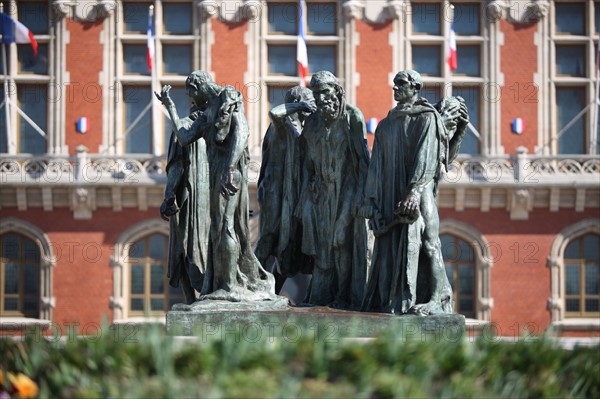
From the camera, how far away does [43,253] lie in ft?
103

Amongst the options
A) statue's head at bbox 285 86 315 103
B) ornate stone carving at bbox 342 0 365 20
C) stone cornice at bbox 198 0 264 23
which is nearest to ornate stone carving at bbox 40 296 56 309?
stone cornice at bbox 198 0 264 23

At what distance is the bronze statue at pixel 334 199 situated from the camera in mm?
11578

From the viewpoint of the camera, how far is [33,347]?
8.48 metres

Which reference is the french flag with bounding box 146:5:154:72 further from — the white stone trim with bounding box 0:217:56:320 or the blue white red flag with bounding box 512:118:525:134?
the blue white red flag with bounding box 512:118:525:134

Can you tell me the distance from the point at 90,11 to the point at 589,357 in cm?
2459

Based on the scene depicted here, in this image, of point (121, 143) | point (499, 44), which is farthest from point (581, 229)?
point (121, 143)

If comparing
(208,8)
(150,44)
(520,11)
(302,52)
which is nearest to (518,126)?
(520,11)

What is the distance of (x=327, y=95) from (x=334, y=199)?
0.87m

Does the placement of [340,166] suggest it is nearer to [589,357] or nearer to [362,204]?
[362,204]

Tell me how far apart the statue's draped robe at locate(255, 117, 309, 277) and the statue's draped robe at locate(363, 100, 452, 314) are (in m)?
0.91

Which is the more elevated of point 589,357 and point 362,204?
point 362,204

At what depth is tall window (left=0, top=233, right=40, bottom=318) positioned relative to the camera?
103 feet

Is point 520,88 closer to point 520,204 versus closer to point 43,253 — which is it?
point 520,204

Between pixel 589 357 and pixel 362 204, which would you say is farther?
pixel 362 204
